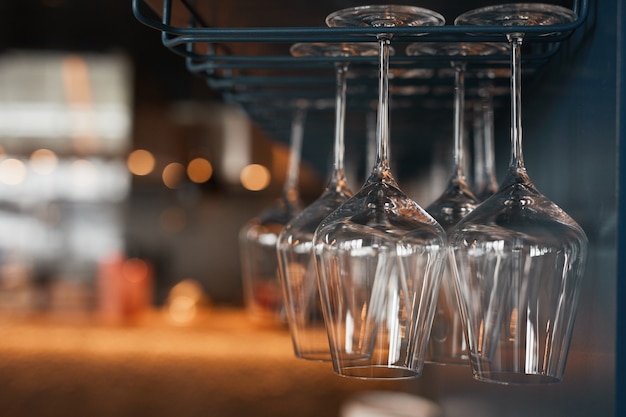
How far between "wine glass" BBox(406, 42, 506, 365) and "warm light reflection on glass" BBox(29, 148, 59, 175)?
3.99 meters

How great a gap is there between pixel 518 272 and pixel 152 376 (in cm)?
309

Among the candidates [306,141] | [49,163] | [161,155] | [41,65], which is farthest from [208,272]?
[306,141]

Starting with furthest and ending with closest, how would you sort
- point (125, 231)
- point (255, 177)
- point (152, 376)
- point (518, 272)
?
point (125, 231)
point (255, 177)
point (152, 376)
point (518, 272)

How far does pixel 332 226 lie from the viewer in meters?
0.38

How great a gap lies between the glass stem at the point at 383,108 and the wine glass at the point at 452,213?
0.06 m

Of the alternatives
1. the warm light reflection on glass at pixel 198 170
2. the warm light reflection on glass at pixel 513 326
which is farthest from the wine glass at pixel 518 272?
the warm light reflection on glass at pixel 198 170

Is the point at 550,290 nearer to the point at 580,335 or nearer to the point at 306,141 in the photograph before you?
the point at 580,335

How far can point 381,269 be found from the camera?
1.24 feet

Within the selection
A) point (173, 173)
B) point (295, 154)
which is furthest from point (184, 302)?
point (295, 154)

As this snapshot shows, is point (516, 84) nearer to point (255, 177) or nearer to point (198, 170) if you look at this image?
point (198, 170)

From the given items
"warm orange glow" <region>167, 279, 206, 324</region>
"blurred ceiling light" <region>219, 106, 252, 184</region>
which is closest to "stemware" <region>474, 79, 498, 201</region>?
"warm orange glow" <region>167, 279, 206, 324</region>

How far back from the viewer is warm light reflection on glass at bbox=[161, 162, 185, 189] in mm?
4383

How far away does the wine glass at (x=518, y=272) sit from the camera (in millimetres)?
368

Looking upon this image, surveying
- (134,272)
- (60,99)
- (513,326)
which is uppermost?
(60,99)
